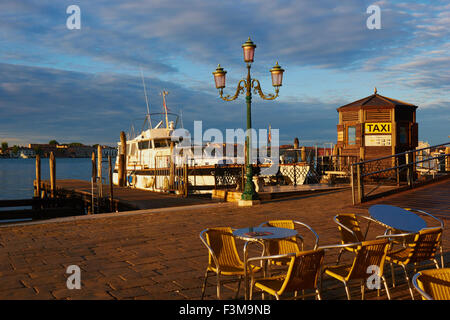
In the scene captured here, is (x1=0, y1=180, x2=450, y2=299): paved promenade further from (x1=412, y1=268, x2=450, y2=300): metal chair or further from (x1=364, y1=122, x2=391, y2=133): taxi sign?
(x1=364, y1=122, x2=391, y2=133): taxi sign

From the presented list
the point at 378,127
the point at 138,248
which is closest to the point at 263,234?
the point at 138,248

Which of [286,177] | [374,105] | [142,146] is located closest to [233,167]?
[286,177]

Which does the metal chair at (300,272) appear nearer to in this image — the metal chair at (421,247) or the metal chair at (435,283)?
the metal chair at (435,283)

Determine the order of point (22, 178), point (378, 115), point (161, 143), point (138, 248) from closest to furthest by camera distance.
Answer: point (138, 248), point (378, 115), point (161, 143), point (22, 178)

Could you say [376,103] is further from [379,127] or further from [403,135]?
[403,135]

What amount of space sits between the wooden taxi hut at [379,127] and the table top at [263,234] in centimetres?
1410

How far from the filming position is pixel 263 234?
4008 mm

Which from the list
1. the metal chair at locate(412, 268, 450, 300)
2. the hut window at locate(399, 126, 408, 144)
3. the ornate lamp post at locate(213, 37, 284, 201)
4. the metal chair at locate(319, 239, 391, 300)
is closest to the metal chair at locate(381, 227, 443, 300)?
the metal chair at locate(319, 239, 391, 300)

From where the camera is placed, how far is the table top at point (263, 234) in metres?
3.82

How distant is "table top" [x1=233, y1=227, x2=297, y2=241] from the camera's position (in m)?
3.82

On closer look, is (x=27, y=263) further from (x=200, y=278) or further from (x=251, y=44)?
(x=251, y=44)

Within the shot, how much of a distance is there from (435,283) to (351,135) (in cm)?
1604

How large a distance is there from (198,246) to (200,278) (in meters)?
1.75

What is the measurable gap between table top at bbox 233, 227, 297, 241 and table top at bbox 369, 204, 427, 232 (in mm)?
1071
